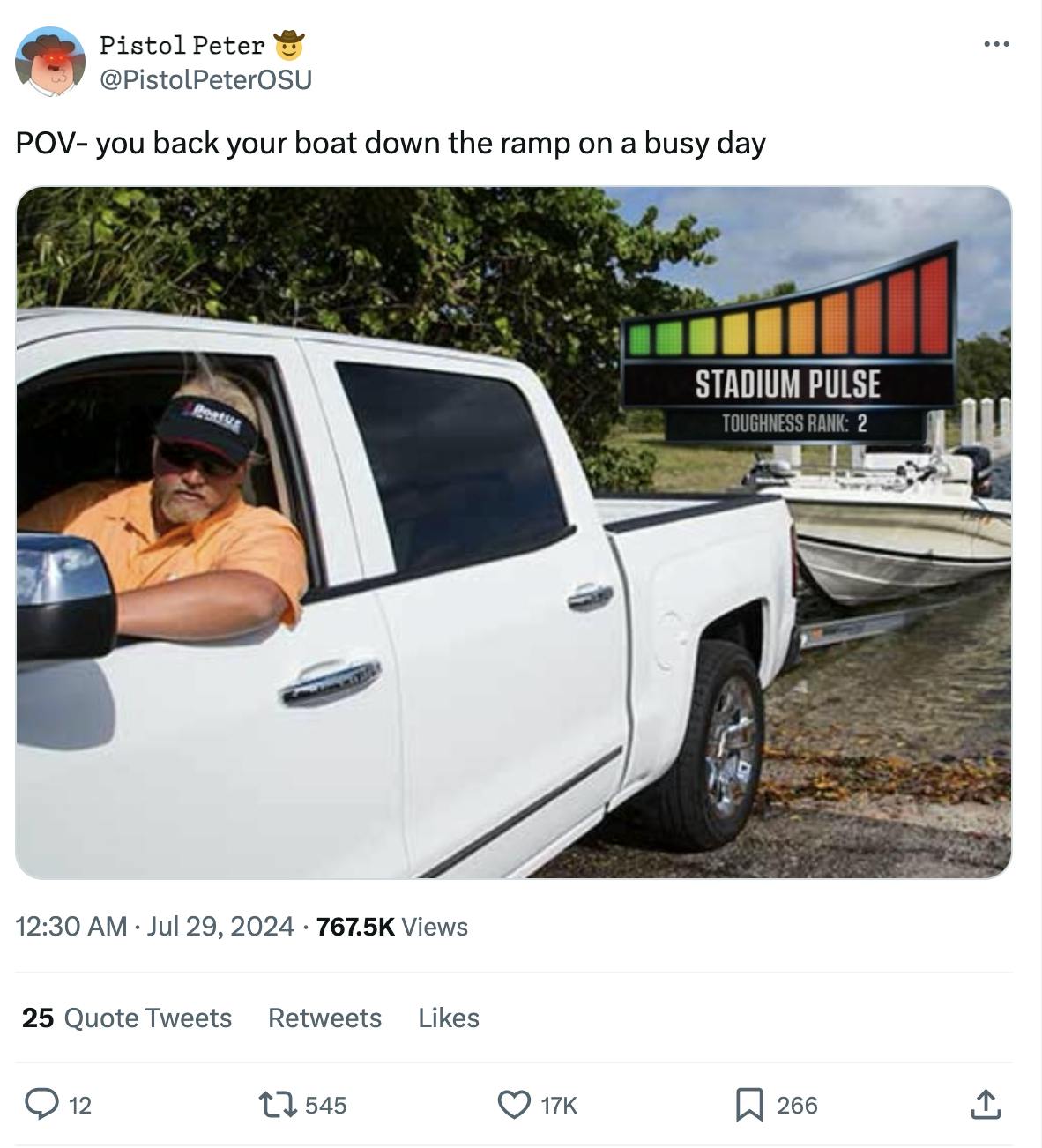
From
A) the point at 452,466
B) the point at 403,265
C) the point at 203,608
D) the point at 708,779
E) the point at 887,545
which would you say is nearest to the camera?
the point at 203,608

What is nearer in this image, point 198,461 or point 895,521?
point 198,461

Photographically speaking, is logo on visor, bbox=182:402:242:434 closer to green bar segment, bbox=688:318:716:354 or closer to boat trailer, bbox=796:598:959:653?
green bar segment, bbox=688:318:716:354

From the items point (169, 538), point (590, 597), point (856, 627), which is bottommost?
point (856, 627)

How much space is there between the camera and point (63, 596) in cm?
154

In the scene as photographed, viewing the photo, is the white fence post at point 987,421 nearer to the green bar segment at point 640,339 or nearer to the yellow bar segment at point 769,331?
the yellow bar segment at point 769,331

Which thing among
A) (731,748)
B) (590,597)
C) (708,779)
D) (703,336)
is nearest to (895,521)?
(731,748)

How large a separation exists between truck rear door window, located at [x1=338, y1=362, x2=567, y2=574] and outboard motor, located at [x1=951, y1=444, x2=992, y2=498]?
915 millimetres

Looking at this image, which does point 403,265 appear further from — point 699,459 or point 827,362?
point 827,362

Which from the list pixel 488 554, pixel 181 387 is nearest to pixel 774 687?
pixel 488 554

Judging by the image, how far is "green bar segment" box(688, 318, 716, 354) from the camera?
7.93 ft

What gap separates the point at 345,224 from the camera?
269cm
